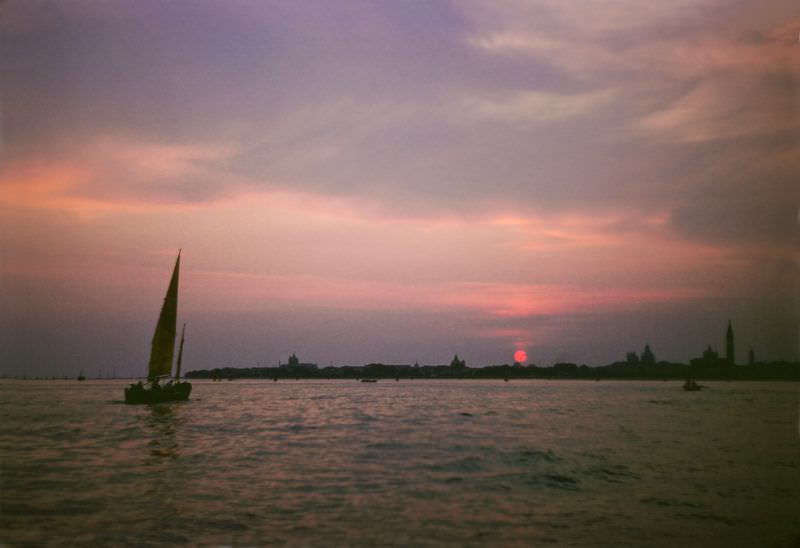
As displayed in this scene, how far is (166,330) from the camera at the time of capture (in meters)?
54.2

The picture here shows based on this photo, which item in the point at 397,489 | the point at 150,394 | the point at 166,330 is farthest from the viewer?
the point at 150,394

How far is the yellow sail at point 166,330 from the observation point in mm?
53375

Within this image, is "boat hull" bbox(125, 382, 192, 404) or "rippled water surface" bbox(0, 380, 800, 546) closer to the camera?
"rippled water surface" bbox(0, 380, 800, 546)

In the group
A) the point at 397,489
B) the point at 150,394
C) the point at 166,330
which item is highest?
the point at 166,330

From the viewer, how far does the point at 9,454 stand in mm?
28750

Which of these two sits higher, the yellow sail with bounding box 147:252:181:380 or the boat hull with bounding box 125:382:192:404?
the yellow sail with bounding box 147:252:181:380

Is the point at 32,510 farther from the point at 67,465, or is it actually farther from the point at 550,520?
the point at 550,520

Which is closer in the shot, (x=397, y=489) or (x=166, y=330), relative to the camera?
(x=397, y=489)

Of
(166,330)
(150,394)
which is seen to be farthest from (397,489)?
(150,394)

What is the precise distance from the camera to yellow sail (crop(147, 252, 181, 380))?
53.4 meters

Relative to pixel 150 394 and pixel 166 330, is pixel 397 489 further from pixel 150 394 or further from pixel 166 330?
pixel 150 394

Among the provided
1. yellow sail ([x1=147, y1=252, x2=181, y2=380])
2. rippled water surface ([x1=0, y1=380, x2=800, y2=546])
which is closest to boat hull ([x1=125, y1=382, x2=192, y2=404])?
yellow sail ([x1=147, y1=252, x2=181, y2=380])

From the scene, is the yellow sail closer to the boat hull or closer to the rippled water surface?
the boat hull

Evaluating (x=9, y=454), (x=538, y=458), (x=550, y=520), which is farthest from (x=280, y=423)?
(x=550, y=520)
